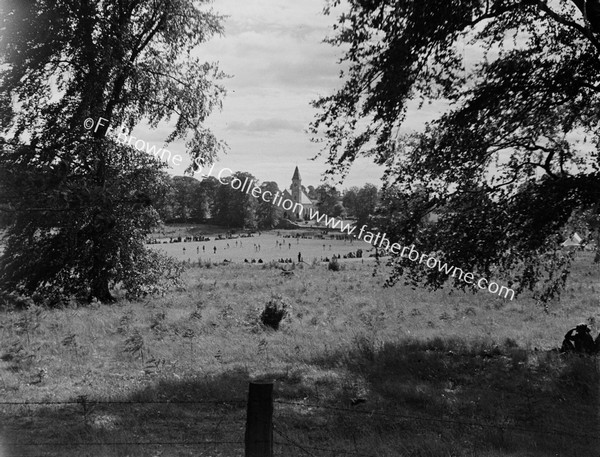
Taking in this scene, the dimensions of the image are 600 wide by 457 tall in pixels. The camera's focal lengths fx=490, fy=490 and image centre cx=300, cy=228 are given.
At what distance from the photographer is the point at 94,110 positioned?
17.9m

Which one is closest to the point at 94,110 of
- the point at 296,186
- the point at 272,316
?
the point at 272,316

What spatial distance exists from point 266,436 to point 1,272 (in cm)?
1832

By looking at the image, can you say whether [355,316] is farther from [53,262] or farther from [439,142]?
[53,262]

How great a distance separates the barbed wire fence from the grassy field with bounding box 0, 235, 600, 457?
0.03m

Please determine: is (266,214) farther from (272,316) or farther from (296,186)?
(272,316)

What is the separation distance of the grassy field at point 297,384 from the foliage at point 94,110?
3178 millimetres

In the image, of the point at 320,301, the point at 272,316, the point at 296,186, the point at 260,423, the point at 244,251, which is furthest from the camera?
the point at 296,186

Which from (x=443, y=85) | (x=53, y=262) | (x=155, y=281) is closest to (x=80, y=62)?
(x=53, y=262)

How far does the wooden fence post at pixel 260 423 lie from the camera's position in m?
4.36

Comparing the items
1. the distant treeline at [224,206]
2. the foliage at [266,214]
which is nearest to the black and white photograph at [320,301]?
the distant treeline at [224,206]

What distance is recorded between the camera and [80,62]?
17266mm

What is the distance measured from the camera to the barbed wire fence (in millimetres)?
4395

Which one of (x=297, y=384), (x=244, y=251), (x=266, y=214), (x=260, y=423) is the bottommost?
(x=244, y=251)

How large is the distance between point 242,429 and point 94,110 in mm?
14807
